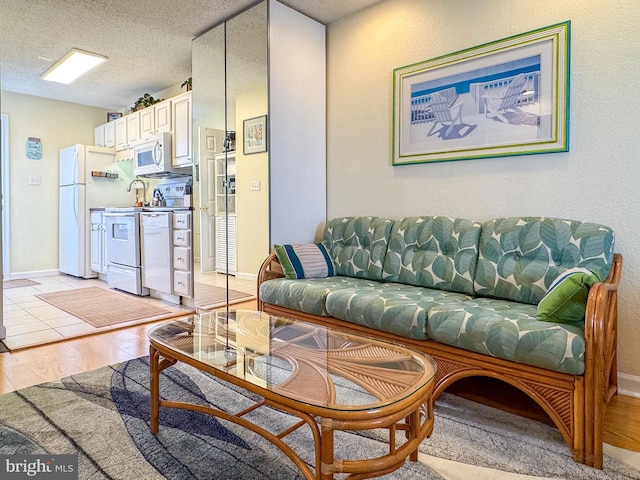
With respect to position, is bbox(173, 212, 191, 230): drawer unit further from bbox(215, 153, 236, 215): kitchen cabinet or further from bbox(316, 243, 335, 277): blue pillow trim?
bbox(316, 243, 335, 277): blue pillow trim

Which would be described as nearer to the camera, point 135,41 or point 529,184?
point 529,184

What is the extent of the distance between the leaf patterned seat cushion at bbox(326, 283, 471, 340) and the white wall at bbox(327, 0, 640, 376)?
2.36 feet

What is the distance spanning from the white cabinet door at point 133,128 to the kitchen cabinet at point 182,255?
177 cm

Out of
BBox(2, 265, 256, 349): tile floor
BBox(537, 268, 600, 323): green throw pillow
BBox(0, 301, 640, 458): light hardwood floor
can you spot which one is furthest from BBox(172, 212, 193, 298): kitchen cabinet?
BBox(537, 268, 600, 323): green throw pillow

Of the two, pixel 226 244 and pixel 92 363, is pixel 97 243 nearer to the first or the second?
pixel 226 244

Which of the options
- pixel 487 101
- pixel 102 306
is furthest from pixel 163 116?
pixel 487 101

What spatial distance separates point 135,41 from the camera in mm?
Answer: 3635

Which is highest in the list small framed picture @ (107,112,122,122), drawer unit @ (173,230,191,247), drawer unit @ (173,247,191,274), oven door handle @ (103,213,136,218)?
small framed picture @ (107,112,122,122)

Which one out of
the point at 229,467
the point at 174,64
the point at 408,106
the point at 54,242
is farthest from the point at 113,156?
the point at 229,467

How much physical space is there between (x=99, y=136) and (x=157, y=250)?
2850 mm

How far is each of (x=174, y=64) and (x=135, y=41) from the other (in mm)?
592

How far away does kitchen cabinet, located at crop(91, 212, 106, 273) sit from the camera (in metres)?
4.99

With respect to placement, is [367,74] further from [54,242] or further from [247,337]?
[54,242]

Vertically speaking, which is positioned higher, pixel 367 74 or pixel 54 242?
pixel 367 74
